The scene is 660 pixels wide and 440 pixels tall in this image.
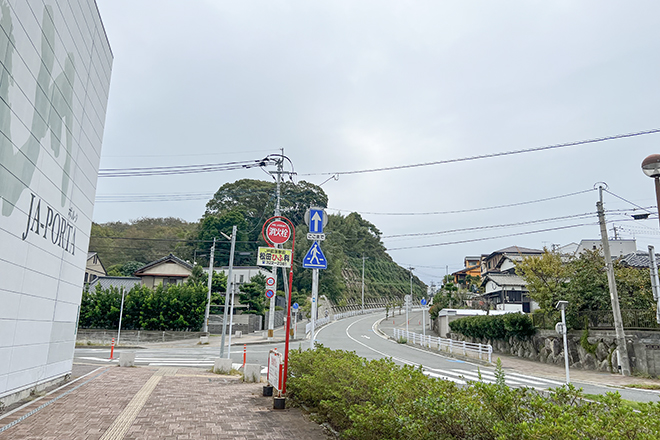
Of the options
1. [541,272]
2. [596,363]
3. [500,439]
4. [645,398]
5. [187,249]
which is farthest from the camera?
[187,249]

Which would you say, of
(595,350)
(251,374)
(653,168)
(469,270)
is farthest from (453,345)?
(469,270)

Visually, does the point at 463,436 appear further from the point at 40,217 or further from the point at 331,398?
the point at 40,217

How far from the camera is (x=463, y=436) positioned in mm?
3627

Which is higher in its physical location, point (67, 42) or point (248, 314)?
point (67, 42)

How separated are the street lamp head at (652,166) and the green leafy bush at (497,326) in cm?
1860

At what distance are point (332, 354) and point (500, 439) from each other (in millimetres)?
5427

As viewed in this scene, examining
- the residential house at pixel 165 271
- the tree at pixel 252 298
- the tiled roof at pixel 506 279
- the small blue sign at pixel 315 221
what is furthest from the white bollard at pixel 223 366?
the tiled roof at pixel 506 279

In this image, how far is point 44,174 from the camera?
305 inches

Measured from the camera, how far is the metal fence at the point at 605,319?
17266 millimetres

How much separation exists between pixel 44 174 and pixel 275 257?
471cm

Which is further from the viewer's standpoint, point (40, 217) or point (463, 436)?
point (40, 217)

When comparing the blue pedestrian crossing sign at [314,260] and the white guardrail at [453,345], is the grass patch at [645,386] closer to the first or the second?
the white guardrail at [453,345]


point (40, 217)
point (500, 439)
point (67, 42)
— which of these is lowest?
point (500, 439)

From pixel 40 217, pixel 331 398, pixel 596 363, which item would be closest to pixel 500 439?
pixel 331 398
